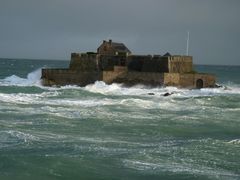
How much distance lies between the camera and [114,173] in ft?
38.3

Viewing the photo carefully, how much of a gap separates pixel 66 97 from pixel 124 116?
1040 centimetres

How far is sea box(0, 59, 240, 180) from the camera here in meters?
11.9

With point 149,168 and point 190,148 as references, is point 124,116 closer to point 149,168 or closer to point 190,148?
point 190,148

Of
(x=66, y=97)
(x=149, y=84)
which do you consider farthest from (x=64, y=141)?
(x=149, y=84)

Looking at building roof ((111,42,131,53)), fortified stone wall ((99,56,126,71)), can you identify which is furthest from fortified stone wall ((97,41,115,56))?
fortified stone wall ((99,56,126,71))

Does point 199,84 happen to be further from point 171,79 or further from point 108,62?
point 108,62

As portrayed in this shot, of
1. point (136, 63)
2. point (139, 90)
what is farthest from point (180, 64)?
point (139, 90)

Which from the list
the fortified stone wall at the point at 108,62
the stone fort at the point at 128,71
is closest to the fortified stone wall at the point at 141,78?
the stone fort at the point at 128,71

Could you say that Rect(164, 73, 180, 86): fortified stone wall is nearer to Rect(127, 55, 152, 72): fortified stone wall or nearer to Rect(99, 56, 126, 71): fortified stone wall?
Rect(127, 55, 152, 72): fortified stone wall

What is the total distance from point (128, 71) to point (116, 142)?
26199mm

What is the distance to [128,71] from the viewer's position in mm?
41375

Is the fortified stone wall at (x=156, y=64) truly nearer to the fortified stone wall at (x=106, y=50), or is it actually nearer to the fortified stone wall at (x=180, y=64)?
the fortified stone wall at (x=180, y=64)

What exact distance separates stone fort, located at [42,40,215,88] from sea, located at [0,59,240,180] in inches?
548

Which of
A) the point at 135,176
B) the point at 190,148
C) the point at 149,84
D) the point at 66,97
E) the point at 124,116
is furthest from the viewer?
the point at 149,84
